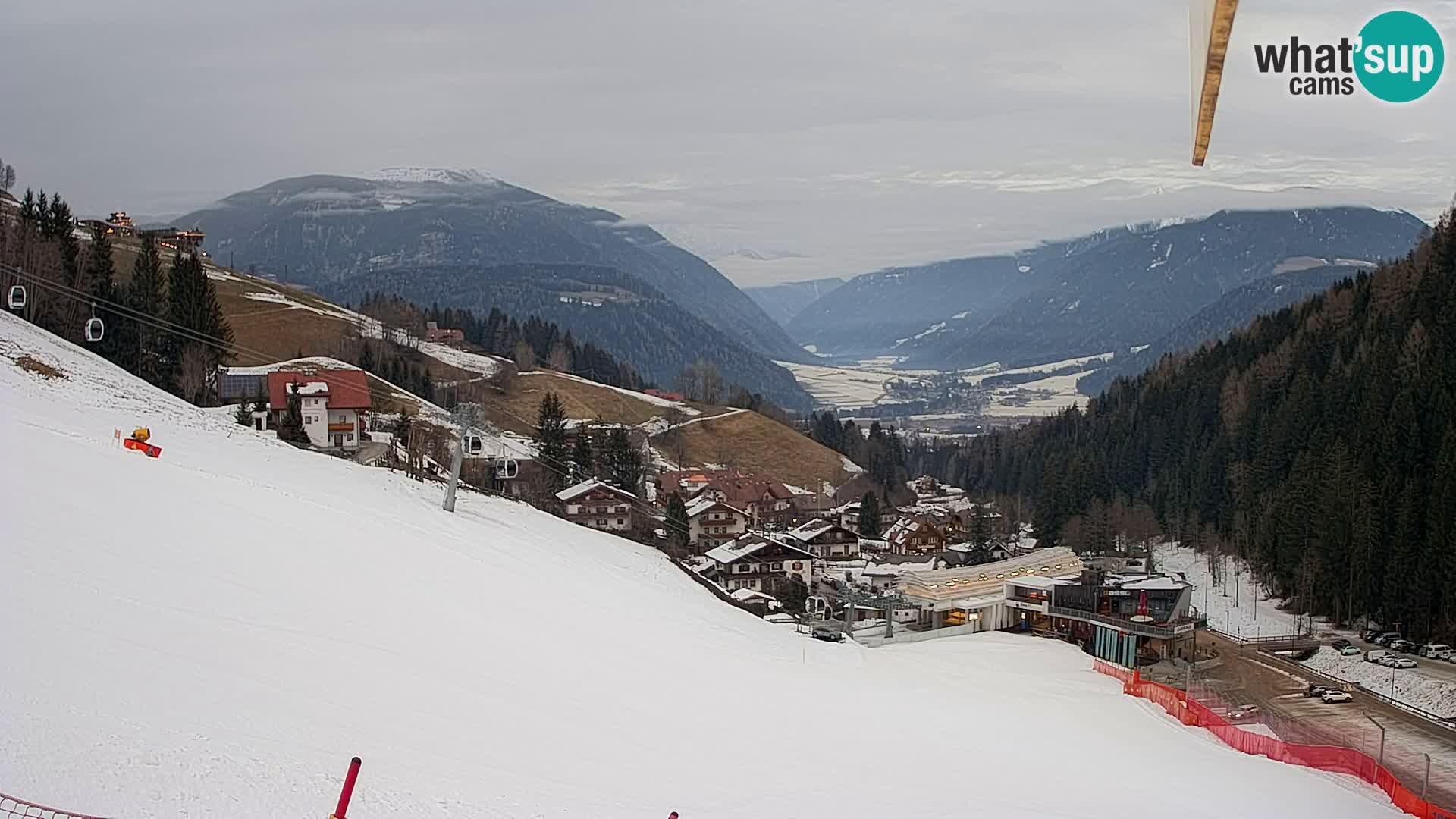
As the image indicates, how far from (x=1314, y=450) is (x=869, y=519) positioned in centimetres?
2740

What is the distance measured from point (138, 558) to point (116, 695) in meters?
4.87

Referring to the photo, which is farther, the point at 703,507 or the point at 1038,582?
the point at 703,507

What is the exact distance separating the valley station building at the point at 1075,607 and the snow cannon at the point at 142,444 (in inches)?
1007

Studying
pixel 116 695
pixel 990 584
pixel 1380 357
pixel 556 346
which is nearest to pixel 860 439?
pixel 556 346

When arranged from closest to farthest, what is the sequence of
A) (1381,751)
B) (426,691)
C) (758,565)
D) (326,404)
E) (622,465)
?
(426,691), (1381,751), (326,404), (758,565), (622,465)

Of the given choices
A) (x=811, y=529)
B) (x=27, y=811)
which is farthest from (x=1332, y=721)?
(x=811, y=529)

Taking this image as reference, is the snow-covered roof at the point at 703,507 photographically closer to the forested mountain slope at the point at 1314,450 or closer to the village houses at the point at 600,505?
the village houses at the point at 600,505

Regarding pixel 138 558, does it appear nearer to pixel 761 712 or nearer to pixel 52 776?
pixel 52 776

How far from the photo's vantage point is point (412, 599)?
1616cm

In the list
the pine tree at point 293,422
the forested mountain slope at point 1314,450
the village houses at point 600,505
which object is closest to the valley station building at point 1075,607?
the forested mountain slope at point 1314,450

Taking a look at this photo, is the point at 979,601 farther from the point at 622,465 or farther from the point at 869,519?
the point at 869,519

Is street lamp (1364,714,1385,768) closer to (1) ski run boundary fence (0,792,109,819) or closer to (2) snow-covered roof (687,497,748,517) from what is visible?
(1) ski run boundary fence (0,792,109,819)

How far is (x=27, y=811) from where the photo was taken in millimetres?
6859

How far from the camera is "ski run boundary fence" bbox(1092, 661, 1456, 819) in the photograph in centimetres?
1659
